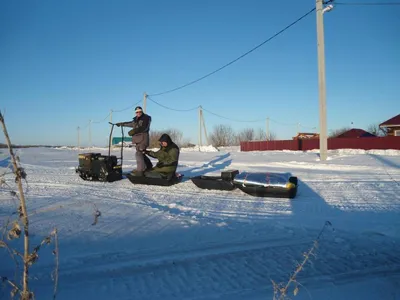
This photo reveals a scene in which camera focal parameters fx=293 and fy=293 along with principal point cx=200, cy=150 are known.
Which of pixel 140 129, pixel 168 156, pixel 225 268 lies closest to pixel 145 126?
pixel 140 129

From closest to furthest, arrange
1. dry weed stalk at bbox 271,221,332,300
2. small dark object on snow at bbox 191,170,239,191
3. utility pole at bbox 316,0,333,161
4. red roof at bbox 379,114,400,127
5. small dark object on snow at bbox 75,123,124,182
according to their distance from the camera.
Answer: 1. dry weed stalk at bbox 271,221,332,300
2. small dark object on snow at bbox 191,170,239,191
3. small dark object on snow at bbox 75,123,124,182
4. utility pole at bbox 316,0,333,161
5. red roof at bbox 379,114,400,127

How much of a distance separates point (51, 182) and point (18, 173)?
764 centimetres

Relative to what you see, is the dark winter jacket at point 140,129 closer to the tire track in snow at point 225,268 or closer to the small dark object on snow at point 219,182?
the small dark object on snow at point 219,182

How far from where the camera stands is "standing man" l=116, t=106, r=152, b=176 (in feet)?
26.4

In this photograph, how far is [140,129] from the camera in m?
8.12

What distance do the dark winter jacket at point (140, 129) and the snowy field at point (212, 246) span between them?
2.15 m

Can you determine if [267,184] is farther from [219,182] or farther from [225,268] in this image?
[225,268]

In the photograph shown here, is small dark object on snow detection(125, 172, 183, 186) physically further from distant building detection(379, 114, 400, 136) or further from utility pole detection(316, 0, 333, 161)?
distant building detection(379, 114, 400, 136)

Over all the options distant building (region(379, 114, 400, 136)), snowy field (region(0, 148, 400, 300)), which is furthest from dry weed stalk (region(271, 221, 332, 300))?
distant building (region(379, 114, 400, 136))

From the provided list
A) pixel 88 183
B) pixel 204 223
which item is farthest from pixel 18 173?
pixel 88 183

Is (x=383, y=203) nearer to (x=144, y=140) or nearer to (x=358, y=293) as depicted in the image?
(x=358, y=293)

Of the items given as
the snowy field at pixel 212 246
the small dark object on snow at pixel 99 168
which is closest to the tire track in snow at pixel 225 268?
the snowy field at pixel 212 246

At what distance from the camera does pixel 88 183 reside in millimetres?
8234

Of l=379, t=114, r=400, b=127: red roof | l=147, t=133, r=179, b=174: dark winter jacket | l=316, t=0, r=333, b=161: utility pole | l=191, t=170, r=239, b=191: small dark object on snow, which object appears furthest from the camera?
l=379, t=114, r=400, b=127: red roof
